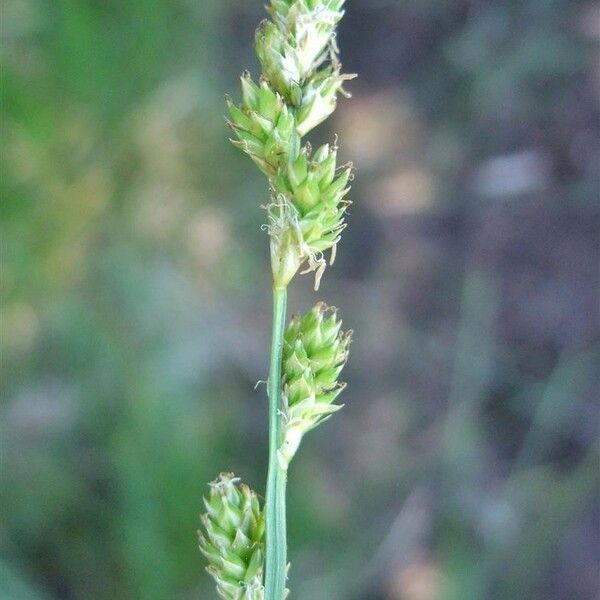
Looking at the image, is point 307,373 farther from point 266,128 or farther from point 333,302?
point 333,302

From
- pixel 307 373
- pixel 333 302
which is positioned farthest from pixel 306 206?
pixel 333 302

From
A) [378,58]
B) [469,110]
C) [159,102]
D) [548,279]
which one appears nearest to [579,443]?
[548,279]

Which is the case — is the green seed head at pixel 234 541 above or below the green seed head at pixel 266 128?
below

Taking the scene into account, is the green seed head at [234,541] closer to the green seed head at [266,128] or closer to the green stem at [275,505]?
the green stem at [275,505]

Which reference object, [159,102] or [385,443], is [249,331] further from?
[159,102]

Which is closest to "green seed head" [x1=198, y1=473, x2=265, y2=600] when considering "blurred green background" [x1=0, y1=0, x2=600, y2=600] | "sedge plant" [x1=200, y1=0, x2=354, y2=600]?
"sedge plant" [x1=200, y1=0, x2=354, y2=600]

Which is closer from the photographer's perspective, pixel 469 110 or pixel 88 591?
pixel 88 591

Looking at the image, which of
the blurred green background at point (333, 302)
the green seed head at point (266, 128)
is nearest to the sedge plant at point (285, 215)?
the green seed head at point (266, 128)
